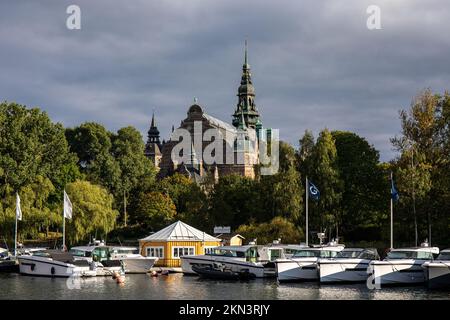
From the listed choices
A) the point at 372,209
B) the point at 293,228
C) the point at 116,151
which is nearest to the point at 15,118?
the point at 116,151

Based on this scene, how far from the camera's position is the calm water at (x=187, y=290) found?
38938 millimetres

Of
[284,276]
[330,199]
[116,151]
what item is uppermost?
[116,151]

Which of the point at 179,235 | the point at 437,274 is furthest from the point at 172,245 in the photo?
the point at 437,274

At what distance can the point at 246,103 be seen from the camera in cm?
16988

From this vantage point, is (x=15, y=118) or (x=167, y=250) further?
(x=15, y=118)

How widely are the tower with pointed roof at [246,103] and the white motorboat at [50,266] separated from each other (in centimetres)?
11628

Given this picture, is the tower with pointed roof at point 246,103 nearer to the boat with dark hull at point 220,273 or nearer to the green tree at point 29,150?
the green tree at point 29,150

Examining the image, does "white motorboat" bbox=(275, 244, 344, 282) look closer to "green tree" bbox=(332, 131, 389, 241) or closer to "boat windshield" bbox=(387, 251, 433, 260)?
"boat windshield" bbox=(387, 251, 433, 260)

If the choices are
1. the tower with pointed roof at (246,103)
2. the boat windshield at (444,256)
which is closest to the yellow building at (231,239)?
the boat windshield at (444,256)

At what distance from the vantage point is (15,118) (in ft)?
260

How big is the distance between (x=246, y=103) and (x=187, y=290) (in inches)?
5120
